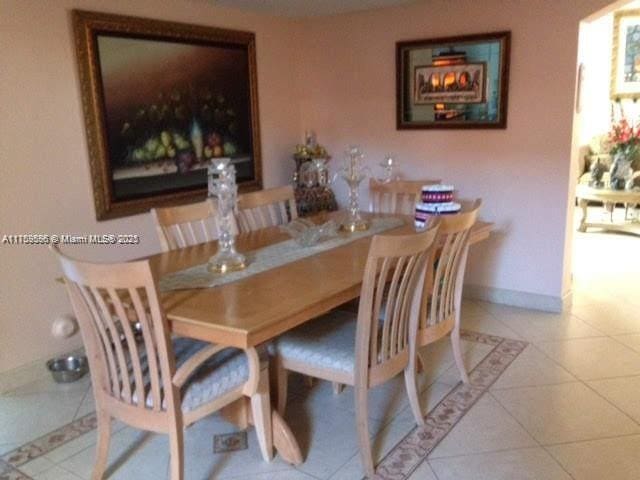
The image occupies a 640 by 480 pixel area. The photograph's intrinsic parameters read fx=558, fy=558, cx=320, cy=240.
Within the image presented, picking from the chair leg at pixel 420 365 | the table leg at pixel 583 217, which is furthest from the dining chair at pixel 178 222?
the table leg at pixel 583 217

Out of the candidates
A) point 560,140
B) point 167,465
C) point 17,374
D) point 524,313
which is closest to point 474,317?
point 524,313

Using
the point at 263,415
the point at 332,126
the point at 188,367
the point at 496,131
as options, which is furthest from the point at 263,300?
the point at 332,126

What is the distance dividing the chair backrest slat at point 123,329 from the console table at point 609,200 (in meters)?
5.18

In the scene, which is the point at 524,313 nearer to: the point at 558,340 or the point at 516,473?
the point at 558,340

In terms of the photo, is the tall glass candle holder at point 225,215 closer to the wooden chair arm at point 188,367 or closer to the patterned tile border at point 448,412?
the wooden chair arm at point 188,367

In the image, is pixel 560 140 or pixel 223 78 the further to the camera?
pixel 223 78

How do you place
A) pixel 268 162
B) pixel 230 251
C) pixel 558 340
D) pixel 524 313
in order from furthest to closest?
pixel 268 162 < pixel 524 313 < pixel 558 340 < pixel 230 251

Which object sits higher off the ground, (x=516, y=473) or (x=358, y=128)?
(x=358, y=128)

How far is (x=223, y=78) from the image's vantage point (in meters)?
3.91

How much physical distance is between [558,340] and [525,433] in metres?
1.12

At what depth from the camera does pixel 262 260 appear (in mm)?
2426

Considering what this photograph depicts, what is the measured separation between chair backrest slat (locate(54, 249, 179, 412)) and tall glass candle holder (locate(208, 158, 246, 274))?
0.44 m

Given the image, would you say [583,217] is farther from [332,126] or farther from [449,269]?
[449,269]

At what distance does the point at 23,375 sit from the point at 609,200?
565cm
